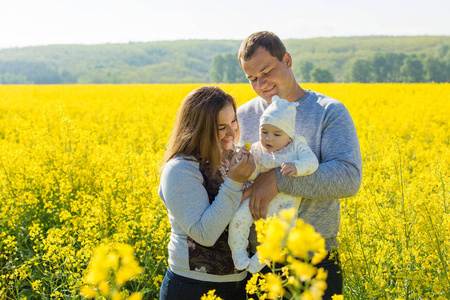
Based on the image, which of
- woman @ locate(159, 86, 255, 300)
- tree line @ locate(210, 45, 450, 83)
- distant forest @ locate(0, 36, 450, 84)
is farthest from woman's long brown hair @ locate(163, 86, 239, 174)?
tree line @ locate(210, 45, 450, 83)

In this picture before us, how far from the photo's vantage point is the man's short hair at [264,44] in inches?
91.0

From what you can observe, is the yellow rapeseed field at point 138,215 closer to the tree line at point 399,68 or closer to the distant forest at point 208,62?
the distant forest at point 208,62

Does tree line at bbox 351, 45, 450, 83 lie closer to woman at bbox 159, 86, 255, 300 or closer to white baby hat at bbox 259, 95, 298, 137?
white baby hat at bbox 259, 95, 298, 137

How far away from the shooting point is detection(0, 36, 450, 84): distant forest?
58.5 metres

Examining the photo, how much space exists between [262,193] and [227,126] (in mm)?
360

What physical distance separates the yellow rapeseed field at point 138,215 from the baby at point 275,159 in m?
0.40

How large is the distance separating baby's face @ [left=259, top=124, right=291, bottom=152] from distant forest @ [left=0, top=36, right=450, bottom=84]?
47.7 metres

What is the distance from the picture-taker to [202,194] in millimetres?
1945

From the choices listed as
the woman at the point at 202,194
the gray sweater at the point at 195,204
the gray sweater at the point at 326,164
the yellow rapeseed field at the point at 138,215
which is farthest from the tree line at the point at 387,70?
the gray sweater at the point at 195,204

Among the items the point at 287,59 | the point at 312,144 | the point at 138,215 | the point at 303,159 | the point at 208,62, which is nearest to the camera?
the point at 303,159

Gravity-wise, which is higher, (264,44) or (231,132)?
(264,44)

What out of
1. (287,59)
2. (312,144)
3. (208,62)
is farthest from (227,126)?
(208,62)

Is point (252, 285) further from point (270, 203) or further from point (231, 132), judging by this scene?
point (231, 132)

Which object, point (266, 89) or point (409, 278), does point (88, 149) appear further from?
point (409, 278)
